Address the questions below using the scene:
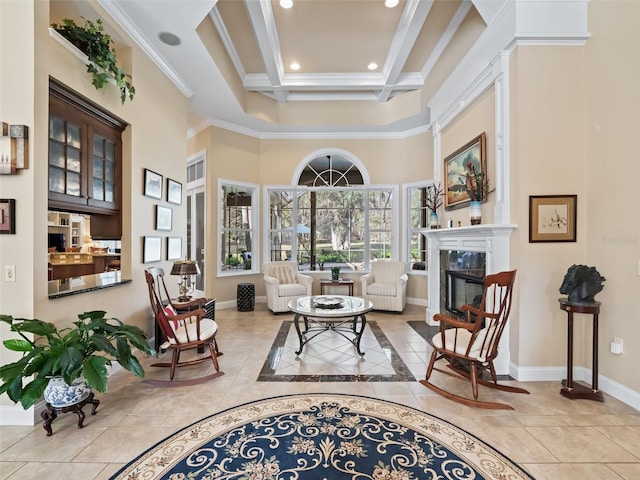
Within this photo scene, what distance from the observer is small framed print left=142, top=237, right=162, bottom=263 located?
141 inches

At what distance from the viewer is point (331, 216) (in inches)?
262

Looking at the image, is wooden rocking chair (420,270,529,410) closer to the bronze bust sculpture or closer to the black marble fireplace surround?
the bronze bust sculpture

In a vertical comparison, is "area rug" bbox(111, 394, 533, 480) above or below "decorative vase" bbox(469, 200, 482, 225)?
below

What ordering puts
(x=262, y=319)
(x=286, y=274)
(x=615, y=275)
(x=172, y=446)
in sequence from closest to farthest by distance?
(x=172, y=446)
(x=615, y=275)
(x=262, y=319)
(x=286, y=274)

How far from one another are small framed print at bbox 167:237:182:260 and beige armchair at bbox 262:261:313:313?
169 centimetres

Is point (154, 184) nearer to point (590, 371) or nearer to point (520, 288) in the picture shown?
point (520, 288)

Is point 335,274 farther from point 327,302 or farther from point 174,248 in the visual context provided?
point 174,248

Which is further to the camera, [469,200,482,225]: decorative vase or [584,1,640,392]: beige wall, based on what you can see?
[469,200,482,225]: decorative vase

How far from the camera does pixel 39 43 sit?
7.43 feet

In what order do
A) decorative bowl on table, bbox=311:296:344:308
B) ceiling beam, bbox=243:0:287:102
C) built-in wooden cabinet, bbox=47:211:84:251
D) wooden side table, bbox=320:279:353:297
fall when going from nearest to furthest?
ceiling beam, bbox=243:0:287:102, decorative bowl on table, bbox=311:296:344:308, wooden side table, bbox=320:279:353:297, built-in wooden cabinet, bbox=47:211:84:251

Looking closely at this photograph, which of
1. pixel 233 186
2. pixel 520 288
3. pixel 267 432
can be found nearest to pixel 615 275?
pixel 520 288

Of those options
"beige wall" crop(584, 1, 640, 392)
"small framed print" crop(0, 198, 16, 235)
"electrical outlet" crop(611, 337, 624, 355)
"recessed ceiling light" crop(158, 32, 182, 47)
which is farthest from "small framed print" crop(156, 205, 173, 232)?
"electrical outlet" crop(611, 337, 624, 355)

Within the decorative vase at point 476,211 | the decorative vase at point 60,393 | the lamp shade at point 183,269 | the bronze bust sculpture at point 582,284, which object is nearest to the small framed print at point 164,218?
the lamp shade at point 183,269

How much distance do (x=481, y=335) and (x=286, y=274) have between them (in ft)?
12.8
